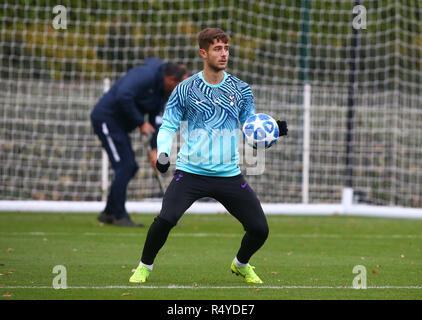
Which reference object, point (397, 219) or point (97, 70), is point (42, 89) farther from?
point (397, 219)

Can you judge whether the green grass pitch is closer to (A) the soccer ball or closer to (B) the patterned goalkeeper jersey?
(B) the patterned goalkeeper jersey

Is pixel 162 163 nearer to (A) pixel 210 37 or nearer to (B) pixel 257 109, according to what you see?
(A) pixel 210 37

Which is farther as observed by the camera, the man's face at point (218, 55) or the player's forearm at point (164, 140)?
the man's face at point (218, 55)

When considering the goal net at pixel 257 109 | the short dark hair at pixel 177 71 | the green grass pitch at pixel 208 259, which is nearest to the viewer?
the green grass pitch at pixel 208 259

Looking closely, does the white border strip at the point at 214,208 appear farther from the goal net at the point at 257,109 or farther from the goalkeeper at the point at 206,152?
the goalkeeper at the point at 206,152

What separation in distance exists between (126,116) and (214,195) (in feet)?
14.8

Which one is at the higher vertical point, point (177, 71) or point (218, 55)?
point (218, 55)

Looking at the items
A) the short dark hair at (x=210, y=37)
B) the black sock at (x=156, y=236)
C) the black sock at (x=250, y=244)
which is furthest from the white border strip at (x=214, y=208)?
the short dark hair at (x=210, y=37)

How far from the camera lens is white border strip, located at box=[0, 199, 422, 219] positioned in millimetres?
12734

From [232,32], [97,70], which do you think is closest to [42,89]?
[97,70]

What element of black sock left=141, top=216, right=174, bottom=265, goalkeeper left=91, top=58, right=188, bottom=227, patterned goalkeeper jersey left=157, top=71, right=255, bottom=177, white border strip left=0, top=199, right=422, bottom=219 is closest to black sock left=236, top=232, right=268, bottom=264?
patterned goalkeeper jersey left=157, top=71, right=255, bottom=177

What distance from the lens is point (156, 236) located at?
20.2ft

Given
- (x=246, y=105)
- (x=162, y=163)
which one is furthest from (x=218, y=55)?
(x=162, y=163)

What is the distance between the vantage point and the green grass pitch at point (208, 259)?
5891 millimetres
